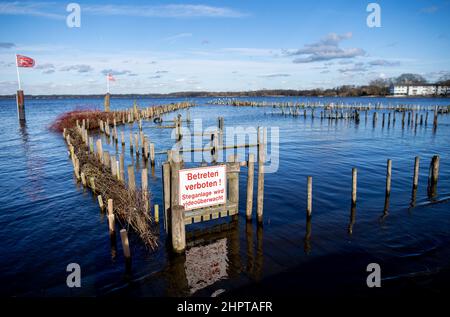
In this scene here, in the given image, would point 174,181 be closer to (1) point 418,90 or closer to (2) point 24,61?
(2) point 24,61

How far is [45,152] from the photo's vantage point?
27.7m

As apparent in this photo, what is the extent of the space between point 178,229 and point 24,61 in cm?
4888

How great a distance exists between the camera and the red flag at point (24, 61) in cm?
4611

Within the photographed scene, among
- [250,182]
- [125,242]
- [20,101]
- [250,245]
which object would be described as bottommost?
[250,245]

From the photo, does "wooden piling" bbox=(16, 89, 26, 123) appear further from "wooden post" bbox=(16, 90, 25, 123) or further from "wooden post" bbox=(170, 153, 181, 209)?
"wooden post" bbox=(170, 153, 181, 209)

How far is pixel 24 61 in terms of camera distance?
46719 millimetres

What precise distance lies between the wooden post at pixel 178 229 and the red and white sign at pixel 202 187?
110cm

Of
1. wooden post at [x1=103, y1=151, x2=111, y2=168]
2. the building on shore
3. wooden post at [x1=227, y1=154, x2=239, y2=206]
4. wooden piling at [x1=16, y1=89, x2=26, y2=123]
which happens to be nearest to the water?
wooden post at [x1=227, y1=154, x2=239, y2=206]

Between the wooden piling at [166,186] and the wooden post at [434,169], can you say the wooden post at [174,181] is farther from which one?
the wooden post at [434,169]

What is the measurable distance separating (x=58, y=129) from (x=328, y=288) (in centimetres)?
4306

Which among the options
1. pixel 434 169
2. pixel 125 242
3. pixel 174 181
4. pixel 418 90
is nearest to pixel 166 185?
pixel 174 181
